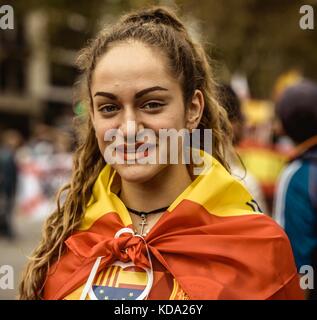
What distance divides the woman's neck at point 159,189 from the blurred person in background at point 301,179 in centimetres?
121

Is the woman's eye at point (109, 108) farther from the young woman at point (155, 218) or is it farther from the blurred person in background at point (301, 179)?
the blurred person in background at point (301, 179)

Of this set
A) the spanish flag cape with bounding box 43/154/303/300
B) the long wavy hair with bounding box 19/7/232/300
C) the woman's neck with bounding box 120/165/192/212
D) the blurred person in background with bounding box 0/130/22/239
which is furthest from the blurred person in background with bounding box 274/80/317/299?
the blurred person in background with bounding box 0/130/22/239

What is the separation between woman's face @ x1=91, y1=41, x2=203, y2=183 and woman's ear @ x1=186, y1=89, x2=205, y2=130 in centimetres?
6

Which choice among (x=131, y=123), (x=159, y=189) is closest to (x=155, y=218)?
(x=159, y=189)

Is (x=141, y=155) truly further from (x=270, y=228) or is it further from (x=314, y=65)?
(x=314, y=65)

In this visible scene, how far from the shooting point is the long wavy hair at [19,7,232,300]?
230cm

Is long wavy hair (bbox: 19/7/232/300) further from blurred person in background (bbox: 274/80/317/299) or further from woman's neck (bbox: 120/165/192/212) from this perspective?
blurred person in background (bbox: 274/80/317/299)

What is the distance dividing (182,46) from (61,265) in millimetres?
859

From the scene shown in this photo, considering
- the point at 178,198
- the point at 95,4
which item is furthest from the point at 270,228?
the point at 95,4

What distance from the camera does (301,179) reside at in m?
3.44

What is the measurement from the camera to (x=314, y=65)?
71.6 ft

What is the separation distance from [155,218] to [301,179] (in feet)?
4.39

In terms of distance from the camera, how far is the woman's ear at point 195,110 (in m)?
2.30

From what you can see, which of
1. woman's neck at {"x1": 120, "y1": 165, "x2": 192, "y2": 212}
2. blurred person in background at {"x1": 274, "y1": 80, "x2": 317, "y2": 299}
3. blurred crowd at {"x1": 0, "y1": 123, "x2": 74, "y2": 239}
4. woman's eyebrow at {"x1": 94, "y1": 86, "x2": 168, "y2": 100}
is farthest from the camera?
blurred crowd at {"x1": 0, "y1": 123, "x2": 74, "y2": 239}
